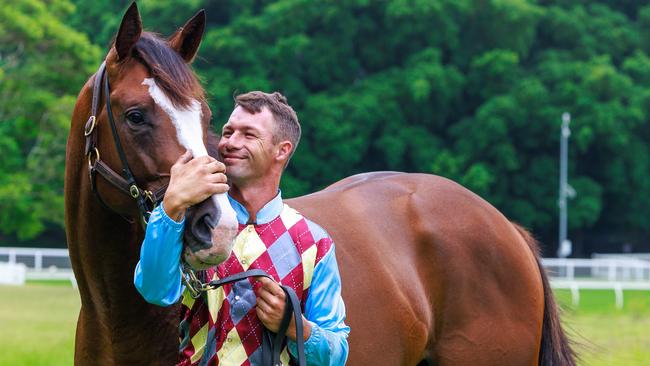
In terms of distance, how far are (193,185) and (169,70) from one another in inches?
23.5

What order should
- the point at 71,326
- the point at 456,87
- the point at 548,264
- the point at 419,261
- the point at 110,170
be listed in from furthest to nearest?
the point at 456,87 < the point at 548,264 < the point at 71,326 < the point at 419,261 < the point at 110,170

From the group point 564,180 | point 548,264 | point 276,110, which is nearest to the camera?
point 276,110

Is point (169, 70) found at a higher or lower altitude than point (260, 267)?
higher

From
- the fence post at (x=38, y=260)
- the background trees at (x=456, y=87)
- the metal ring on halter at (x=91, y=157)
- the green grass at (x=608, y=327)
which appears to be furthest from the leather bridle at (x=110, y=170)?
the background trees at (x=456, y=87)

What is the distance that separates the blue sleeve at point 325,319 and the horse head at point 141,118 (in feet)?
1.73

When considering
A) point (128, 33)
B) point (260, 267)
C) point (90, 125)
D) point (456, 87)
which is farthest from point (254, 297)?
point (456, 87)

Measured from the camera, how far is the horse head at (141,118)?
10.0ft

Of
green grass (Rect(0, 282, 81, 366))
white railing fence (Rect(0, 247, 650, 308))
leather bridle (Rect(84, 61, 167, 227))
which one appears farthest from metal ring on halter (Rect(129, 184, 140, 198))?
white railing fence (Rect(0, 247, 650, 308))

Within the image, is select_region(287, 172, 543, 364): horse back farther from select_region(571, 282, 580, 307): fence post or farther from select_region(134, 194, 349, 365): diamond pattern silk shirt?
select_region(571, 282, 580, 307): fence post

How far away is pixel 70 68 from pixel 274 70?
11685 millimetres

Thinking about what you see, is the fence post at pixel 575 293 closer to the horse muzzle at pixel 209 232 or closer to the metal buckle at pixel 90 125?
the metal buckle at pixel 90 125

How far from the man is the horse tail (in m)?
2.17

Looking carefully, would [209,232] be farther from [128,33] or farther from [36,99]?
[36,99]

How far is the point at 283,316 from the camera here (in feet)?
9.37
